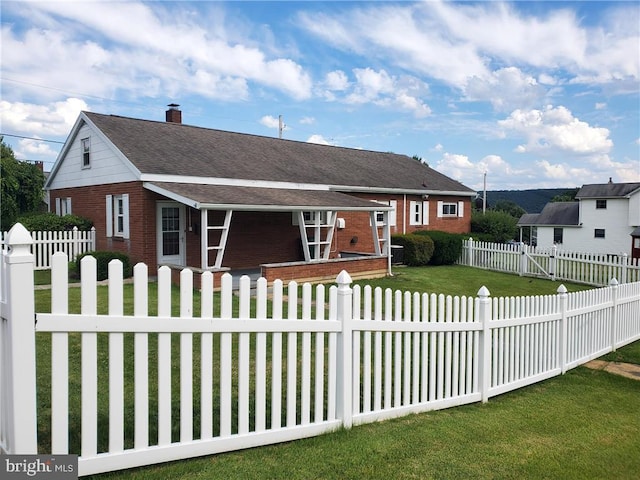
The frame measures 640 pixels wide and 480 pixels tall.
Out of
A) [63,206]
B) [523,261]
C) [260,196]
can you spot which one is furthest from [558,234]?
[63,206]

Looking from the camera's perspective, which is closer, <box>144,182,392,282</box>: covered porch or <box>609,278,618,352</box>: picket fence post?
<box>609,278,618,352</box>: picket fence post

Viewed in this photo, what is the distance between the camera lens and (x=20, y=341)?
9.00ft

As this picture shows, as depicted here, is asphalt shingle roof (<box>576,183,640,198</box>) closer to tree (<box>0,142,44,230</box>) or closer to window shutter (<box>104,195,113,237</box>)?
window shutter (<box>104,195,113,237</box>)

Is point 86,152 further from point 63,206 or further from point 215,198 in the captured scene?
point 215,198

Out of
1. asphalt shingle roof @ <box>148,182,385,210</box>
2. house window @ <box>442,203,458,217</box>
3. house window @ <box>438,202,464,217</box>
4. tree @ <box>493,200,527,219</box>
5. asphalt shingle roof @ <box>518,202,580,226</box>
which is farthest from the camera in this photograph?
tree @ <box>493,200,527,219</box>

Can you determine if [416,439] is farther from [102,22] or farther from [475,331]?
[102,22]

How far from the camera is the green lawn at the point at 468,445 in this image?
3.44 m

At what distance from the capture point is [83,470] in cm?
299


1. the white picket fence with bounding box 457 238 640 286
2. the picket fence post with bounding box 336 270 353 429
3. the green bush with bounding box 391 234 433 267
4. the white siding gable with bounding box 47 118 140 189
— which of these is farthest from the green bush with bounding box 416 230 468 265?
the picket fence post with bounding box 336 270 353 429

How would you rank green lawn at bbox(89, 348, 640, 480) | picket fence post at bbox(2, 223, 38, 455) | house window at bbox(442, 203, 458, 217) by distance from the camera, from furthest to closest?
house window at bbox(442, 203, 458, 217)
green lawn at bbox(89, 348, 640, 480)
picket fence post at bbox(2, 223, 38, 455)

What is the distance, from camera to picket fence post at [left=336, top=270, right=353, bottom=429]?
4176mm

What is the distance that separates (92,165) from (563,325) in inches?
632

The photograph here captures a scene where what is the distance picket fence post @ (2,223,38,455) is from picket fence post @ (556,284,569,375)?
258 inches

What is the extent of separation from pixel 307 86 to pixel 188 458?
19948 mm
